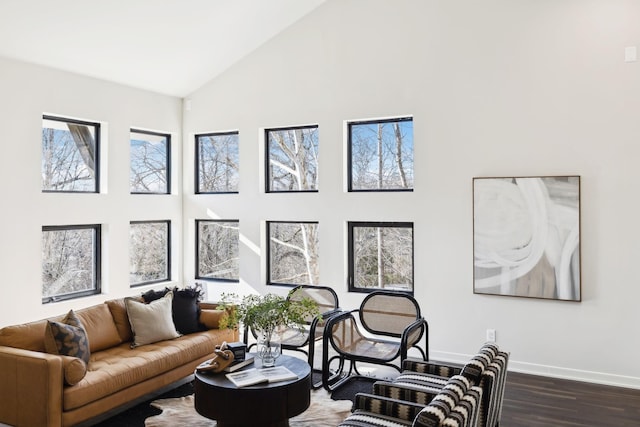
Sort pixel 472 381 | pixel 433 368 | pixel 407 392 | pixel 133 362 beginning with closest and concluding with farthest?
pixel 472 381 < pixel 407 392 < pixel 433 368 < pixel 133 362

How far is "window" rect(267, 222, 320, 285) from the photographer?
20.4 ft

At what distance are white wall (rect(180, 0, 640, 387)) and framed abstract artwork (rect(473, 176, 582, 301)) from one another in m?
0.10

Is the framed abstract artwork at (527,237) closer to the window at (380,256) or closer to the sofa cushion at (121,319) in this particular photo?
the window at (380,256)

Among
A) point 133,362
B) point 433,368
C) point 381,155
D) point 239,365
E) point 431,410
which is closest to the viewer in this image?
point 431,410

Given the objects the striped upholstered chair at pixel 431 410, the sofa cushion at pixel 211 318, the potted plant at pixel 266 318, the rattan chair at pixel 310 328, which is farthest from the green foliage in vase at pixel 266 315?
the sofa cushion at pixel 211 318

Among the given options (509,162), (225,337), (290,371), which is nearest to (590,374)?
(509,162)

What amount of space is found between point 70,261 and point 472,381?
4.46 m

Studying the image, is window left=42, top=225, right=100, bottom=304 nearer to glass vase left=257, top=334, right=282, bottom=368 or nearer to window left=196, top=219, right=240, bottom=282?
window left=196, top=219, right=240, bottom=282

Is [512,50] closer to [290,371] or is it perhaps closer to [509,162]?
[509,162]

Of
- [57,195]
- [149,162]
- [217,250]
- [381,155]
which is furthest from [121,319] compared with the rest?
[381,155]

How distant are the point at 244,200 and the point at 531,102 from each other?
3.42 metres

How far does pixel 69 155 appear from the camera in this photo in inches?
221

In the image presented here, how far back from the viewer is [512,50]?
5039mm

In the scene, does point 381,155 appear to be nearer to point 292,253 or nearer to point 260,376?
point 292,253
